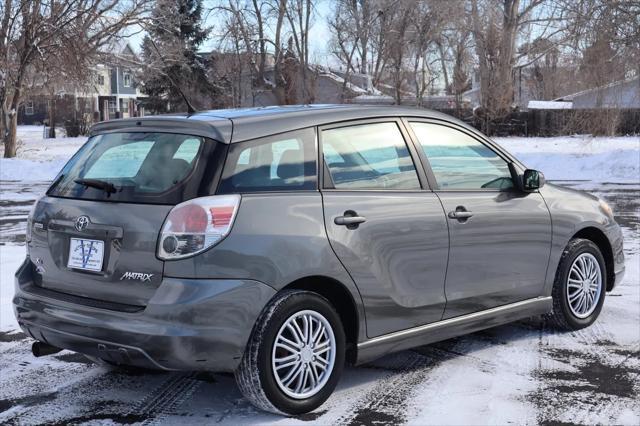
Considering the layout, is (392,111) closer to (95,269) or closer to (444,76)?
(95,269)

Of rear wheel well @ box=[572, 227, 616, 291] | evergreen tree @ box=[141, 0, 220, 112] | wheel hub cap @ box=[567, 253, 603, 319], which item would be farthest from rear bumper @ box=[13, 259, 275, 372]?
evergreen tree @ box=[141, 0, 220, 112]

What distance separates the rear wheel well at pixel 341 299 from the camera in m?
4.20

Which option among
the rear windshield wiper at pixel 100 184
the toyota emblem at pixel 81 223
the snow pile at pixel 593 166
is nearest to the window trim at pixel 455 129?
the rear windshield wiper at pixel 100 184

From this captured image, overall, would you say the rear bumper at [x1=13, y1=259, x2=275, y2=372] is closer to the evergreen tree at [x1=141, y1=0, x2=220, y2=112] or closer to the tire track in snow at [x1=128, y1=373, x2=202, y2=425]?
the tire track in snow at [x1=128, y1=373, x2=202, y2=425]

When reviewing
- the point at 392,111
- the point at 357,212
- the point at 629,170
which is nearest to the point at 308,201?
the point at 357,212

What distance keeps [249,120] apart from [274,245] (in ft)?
2.49

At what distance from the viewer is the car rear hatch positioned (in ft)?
12.8

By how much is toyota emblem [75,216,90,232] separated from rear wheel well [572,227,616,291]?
3.65 m

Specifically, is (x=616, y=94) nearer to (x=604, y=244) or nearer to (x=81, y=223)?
(x=604, y=244)

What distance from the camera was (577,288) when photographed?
5.79m

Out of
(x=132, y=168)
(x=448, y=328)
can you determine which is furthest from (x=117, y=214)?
(x=448, y=328)

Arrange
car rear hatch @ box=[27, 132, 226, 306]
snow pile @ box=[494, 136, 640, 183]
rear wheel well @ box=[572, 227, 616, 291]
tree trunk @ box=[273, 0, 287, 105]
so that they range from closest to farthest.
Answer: car rear hatch @ box=[27, 132, 226, 306] → rear wheel well @ box=[572, 227, 616, 291] → snow pile @ box=[494, 136, 640, 183] → tree trunk @ box=[273, 0, 287, 105]

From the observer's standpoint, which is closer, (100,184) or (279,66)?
(100,184)

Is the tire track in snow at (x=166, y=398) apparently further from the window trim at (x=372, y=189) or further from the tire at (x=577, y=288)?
the tire at (x=577, y=288)
